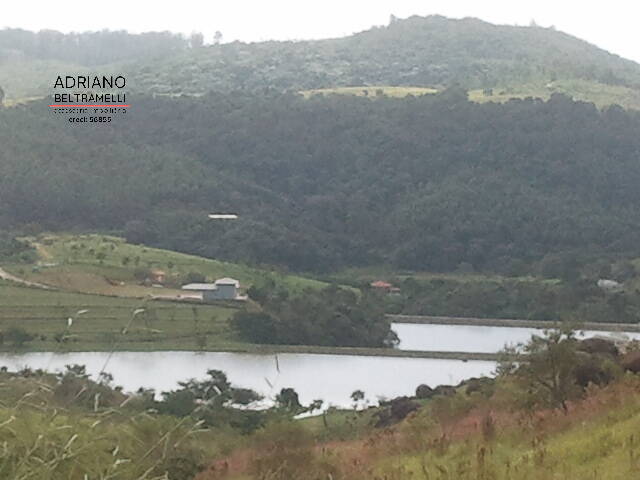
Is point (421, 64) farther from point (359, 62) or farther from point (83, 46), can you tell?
Result: point (83, 46)

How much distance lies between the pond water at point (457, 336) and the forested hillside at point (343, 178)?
10200mm

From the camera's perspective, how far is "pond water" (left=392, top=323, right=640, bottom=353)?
38344 millimetres

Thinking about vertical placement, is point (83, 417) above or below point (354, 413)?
above

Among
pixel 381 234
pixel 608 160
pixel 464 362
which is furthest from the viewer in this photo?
pixel 608 160

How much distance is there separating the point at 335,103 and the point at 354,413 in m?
53.6

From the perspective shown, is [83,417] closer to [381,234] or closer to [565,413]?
[565,413]

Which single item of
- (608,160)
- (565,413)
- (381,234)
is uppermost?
(565,413)

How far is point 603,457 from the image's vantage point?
18.2ft

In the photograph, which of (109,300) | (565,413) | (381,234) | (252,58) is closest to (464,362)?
(109,300)

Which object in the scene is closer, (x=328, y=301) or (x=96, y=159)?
(x=328, y=301)

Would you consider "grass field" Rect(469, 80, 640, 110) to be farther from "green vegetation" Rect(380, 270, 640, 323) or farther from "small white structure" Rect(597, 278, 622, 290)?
"small white structure" Rect(597, 278, 622, 290)

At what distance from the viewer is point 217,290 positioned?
39.7 m

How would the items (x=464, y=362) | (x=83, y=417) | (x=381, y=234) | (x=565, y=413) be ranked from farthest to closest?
(x=381, y=234)
(x=464, y=362)
(x=565, y=413)
(x=83, y=417)

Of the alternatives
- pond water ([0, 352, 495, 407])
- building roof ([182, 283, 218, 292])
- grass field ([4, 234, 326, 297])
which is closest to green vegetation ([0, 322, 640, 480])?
pond water ([0, 352, 495, 407])
